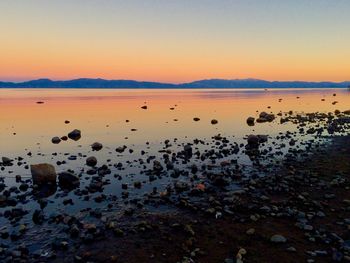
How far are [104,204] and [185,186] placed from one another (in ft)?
15.3

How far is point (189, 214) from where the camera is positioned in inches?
569

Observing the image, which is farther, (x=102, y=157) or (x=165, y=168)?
(x=102, y=157)

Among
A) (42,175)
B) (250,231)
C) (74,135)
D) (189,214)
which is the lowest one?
(189,214)

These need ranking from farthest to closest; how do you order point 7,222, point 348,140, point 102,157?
point 348,140, point 102,157, point 7,222

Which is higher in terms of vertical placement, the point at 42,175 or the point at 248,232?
the point at 42,175

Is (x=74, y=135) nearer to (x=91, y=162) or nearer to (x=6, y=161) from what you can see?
(x=6, y=161)

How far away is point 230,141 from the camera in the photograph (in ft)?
108

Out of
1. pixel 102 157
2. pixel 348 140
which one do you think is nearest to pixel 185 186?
pixel 102 157

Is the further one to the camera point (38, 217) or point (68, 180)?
point (68, 180)

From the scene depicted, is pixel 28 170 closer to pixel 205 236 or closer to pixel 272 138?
pixel 205 236

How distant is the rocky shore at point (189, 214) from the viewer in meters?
11.2

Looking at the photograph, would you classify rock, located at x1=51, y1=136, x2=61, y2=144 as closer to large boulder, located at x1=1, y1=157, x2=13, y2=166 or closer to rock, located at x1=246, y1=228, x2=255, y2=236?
large boulder, located at x1=1, y1=157, x2=13, y2=166

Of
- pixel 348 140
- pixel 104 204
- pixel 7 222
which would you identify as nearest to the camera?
pixel 7 222

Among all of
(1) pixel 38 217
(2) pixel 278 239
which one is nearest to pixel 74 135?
(1) pixel 38 217
